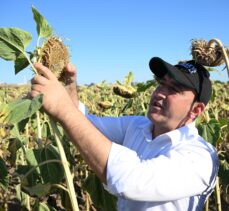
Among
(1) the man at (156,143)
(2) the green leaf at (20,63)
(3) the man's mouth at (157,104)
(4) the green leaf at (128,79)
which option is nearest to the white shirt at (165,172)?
(1) the man at (156,143)

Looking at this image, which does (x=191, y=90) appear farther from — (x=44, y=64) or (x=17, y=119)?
(x=17, y=119)

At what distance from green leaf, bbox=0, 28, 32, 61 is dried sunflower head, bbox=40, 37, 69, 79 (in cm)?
7

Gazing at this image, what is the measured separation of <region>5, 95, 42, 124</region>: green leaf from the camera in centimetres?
146

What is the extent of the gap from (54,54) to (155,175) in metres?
0.56

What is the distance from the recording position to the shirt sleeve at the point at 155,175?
161 cm

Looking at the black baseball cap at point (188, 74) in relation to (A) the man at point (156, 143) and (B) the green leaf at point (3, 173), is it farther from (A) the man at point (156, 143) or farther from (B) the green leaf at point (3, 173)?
(B) the green leaf at point (3, 173)

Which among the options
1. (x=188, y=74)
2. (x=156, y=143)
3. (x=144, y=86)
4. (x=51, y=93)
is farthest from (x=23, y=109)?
(x=144, y=86)

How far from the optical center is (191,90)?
2.10m

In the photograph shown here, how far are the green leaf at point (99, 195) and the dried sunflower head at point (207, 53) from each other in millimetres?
890

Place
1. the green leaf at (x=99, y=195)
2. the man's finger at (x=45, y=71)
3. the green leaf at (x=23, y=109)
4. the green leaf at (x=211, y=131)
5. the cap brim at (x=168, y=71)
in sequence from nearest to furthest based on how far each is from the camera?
the green leaf at (x=23, y=109)
the man's finger at (x=45, y=71)
the cap brim at (x=168, y=71)
the green leaf at (x=99, y=195)
the green leaf at (x=211, y=131)

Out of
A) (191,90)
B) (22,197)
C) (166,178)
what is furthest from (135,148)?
(22,197)

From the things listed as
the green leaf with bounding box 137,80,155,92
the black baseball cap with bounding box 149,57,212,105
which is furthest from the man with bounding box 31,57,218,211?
the green leaf with bounding box 137,80,155,92

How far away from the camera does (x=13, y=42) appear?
5.38ft

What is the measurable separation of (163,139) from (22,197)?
181 cm
